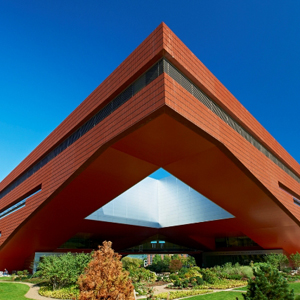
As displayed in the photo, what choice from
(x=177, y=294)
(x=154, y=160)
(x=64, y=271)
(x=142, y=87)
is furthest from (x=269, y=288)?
(x=64, y=271)

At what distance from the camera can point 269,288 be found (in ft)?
25.9

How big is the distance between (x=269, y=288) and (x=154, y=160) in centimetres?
1131

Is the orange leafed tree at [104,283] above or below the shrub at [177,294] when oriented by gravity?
above

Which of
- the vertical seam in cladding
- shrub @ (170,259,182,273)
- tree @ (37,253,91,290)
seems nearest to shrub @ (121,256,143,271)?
tree @ (37,253,91,290)

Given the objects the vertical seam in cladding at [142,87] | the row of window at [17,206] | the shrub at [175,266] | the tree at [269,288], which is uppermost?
the vertical seam in cladding at [142,87]

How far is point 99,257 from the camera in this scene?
7008 mm

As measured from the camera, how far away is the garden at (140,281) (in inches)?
260

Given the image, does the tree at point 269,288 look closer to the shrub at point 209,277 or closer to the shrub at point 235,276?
the shrub at point 209,277

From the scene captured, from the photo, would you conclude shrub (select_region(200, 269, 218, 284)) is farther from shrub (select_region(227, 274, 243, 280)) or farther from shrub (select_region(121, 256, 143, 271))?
shrub (select_region(121, 256, 143, 271))

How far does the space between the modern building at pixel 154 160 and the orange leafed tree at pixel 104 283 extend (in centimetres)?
767

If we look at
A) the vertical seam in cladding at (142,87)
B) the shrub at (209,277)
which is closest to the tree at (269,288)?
the vertical seam in cladding at (142,87)

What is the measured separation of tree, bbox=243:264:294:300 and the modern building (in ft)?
25.0

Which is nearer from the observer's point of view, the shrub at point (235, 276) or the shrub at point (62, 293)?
the shrub at point (62, 293)

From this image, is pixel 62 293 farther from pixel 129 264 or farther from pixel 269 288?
pixel 269 288
